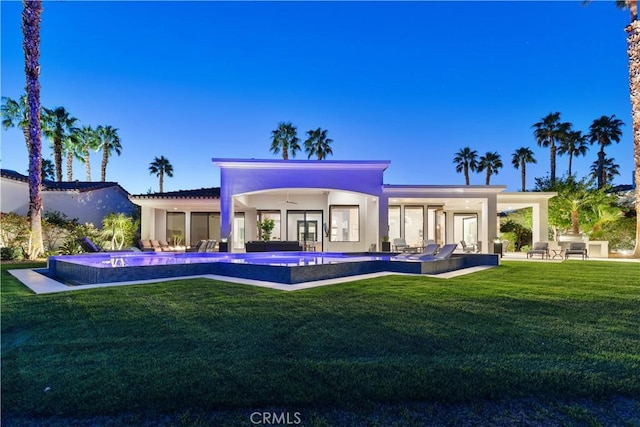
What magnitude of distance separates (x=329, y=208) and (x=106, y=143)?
2786 cm

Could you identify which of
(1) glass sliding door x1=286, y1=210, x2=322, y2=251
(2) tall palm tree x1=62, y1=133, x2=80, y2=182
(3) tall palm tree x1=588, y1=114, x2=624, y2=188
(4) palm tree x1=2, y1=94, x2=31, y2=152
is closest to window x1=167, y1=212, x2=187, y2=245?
(1) glass sliding door x1=286, y1=210, x2=322, y2=251

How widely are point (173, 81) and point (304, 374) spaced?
28.3 m

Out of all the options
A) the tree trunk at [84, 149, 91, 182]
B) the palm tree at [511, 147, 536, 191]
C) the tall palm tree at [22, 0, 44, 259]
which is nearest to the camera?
the tall palm tree at [22, 0, 44, 259]

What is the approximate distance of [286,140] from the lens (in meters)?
34.7

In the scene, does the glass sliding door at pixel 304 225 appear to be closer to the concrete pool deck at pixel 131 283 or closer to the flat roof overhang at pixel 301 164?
the flat roof overhang at pixel 301 164

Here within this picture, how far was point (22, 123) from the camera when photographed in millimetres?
22484

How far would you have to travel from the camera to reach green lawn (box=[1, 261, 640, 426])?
2918 millimetres

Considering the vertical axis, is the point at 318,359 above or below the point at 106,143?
below

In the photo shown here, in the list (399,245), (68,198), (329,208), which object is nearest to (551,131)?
(399,245)

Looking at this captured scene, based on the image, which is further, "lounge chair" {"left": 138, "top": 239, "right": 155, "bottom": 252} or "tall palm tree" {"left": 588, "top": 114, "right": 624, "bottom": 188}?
"tall palm tree" {"left": 588, "top": 114, "right": 624, "bottom": 188}

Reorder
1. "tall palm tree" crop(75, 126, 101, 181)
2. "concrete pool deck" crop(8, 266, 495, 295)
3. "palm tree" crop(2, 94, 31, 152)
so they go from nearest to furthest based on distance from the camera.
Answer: "concrete pool deck" crop(8, 266, 495, 295), "palm tree" crop(2, 94, 31, 152), "tall palm tree" crop(75, 126, 101, 181)

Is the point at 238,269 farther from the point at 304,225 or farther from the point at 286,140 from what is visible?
the point at 286,140

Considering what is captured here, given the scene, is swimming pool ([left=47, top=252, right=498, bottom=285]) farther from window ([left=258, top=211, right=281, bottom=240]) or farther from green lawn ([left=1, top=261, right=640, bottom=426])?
window ([left=258, top=211, right=281, bottom=240])

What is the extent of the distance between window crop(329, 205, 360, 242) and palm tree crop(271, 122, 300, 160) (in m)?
14.2
